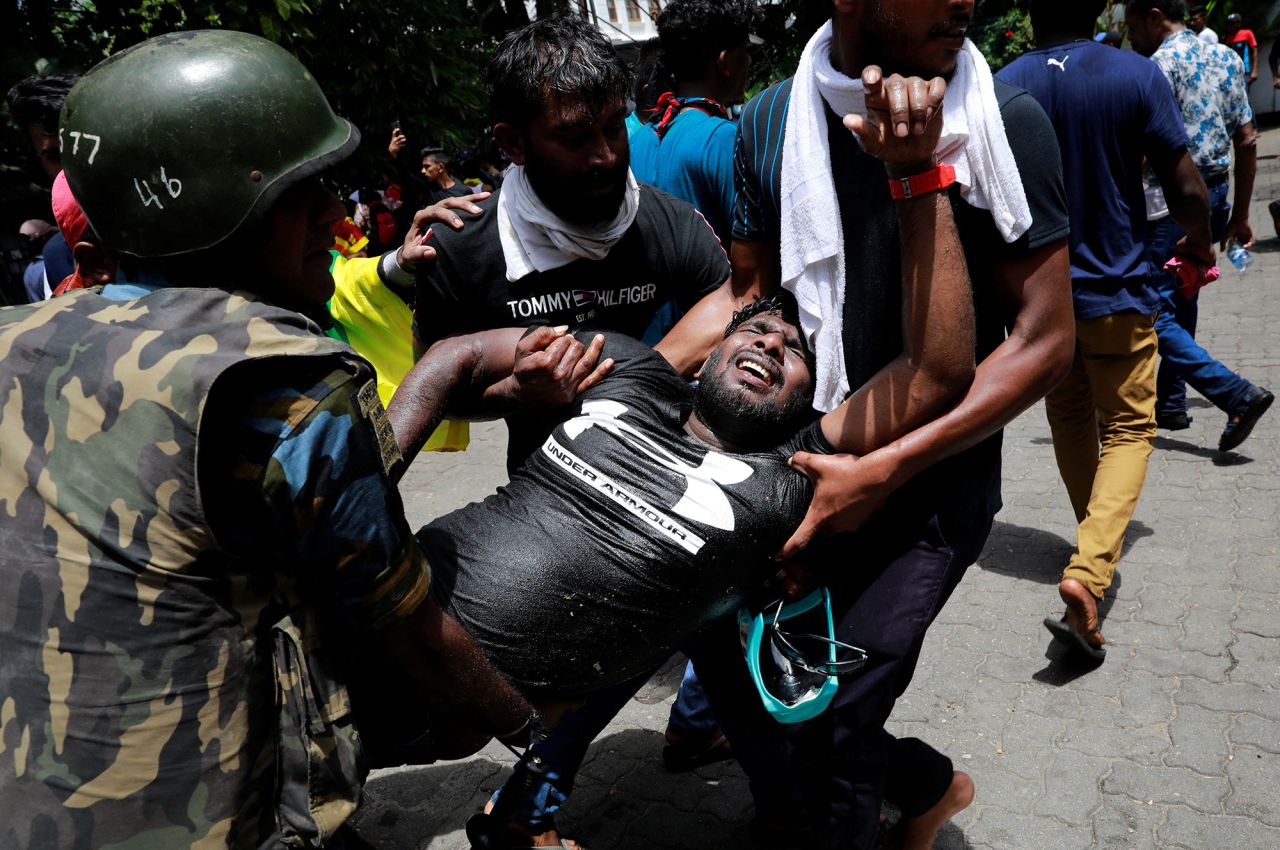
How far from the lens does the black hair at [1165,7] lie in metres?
5.50

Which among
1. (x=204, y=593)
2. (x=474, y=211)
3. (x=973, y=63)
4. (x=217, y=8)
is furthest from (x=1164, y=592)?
(x=217, y=8)

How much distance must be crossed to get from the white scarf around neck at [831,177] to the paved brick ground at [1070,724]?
1.47 m

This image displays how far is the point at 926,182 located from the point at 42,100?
3.88 metres

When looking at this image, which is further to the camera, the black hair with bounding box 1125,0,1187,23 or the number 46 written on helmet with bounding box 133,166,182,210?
the black hair with bounding box 1125,0,1187,23

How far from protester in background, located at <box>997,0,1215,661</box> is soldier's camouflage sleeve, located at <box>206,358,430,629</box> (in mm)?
2627

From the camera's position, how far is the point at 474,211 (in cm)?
281

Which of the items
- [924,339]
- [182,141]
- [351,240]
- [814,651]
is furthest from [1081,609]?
[351,240]

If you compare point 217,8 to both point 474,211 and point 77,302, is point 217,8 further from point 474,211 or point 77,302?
point 77,302

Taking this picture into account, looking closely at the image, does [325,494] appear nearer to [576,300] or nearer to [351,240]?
[576,300]

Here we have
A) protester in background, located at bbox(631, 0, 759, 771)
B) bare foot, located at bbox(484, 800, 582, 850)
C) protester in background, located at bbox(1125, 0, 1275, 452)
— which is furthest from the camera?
protester in background, located at bbox(1125, 0, 1275, 452)

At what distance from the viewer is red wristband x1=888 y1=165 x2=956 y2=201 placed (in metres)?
1.78

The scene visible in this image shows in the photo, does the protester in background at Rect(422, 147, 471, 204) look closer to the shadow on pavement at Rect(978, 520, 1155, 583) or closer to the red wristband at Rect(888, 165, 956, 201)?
the shadow on pavement at Rect(978, 520, 1155, 583)

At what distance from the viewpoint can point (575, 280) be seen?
2752mm

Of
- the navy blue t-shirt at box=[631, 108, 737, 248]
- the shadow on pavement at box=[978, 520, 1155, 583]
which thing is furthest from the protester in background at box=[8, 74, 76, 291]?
the shadow on pavement at box=[978, 520, 1155, 583]
